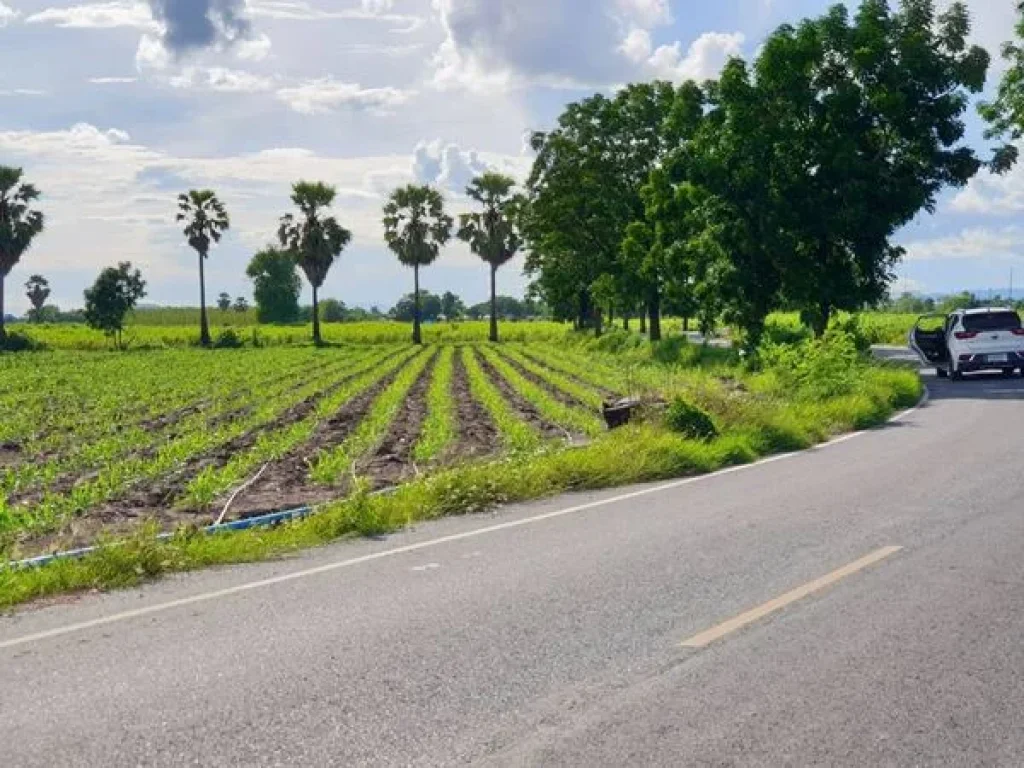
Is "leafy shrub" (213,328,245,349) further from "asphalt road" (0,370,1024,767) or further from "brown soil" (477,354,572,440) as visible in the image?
"asphalt road" (0,370,1024,767)

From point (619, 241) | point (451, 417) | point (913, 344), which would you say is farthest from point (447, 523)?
point (619, 241)

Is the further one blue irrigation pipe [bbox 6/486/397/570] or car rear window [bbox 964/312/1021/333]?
car rear window [bbox 964/312/1021/333]

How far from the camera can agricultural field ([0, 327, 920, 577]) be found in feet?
42.4

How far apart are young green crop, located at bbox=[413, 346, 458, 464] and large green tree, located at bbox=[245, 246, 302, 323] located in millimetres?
122300

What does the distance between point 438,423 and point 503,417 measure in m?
2.02

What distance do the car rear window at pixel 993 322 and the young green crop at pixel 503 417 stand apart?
12031 millimetres

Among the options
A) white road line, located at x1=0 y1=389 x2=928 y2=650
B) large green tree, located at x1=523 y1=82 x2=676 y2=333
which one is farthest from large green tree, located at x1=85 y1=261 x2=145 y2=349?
white road line, located at x1=0 y1=389 x2=928 y2=650

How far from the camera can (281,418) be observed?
26.1 metres

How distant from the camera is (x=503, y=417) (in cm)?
2503

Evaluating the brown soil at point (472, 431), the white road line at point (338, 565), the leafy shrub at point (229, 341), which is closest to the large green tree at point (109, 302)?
the leafy shrub at point (229, 341)

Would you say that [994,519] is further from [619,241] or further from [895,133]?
[619,241]

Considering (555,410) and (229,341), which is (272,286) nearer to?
(229,341)

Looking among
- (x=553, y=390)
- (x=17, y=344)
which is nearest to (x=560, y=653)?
(x=553, y=390)

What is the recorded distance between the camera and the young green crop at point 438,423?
710 inches
